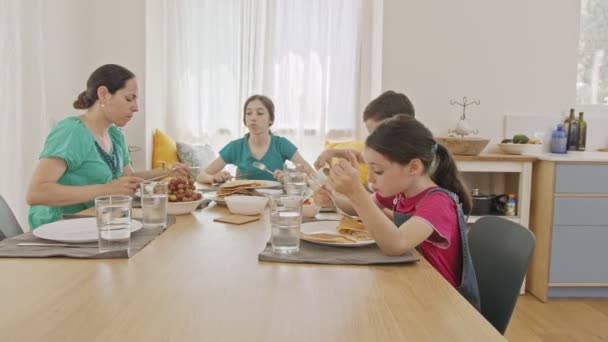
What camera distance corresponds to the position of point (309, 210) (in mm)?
1567

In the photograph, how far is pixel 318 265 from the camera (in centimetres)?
104

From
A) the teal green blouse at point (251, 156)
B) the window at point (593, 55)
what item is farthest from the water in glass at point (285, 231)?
the window at point (593, 55)

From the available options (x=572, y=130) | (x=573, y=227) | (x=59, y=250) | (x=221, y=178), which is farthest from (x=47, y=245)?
(x=572, y=130)

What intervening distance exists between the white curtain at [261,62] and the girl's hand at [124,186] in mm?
2423

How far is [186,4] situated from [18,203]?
81.5 inches

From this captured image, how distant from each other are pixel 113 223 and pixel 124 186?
0.56 metres

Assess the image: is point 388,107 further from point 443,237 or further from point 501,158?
point 501,158

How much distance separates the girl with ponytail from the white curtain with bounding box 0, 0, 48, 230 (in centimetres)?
183

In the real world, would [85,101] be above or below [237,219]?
above

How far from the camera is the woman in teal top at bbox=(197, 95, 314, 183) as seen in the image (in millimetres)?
2938

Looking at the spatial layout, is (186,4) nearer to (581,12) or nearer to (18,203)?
(18,203)

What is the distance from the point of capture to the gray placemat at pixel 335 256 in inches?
41.4

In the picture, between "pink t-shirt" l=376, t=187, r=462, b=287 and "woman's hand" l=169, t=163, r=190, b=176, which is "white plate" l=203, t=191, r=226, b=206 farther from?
"pink t-shirt" l=376, t=187, r=462, b=287

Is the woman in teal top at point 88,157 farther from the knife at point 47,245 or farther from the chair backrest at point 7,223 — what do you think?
the knife at point 47,245
